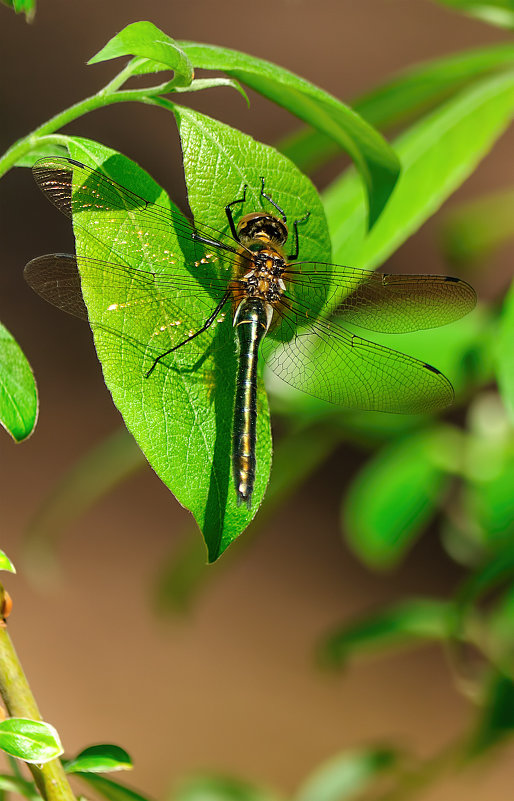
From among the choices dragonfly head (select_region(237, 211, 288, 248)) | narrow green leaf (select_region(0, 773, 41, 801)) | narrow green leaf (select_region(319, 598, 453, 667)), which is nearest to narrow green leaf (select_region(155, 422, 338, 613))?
narrow green leaf (select_region(319, 598, 453, 667))

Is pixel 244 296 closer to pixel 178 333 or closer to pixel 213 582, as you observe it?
pixel 178 333

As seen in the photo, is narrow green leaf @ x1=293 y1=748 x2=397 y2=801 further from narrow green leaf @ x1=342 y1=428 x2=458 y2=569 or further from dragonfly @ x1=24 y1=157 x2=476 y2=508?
dragonfly @ x1=24 y1=157 x2=476 y2=508

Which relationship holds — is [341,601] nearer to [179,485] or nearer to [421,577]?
[421,577]

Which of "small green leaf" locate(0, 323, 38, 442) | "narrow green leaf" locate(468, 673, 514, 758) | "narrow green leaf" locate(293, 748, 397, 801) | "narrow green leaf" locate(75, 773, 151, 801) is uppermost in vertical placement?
"small green leaf" locate(0, 323, 38, 442)

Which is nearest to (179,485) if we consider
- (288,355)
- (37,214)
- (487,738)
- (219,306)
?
(219,306)

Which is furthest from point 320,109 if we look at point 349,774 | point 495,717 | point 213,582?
point 213,582
